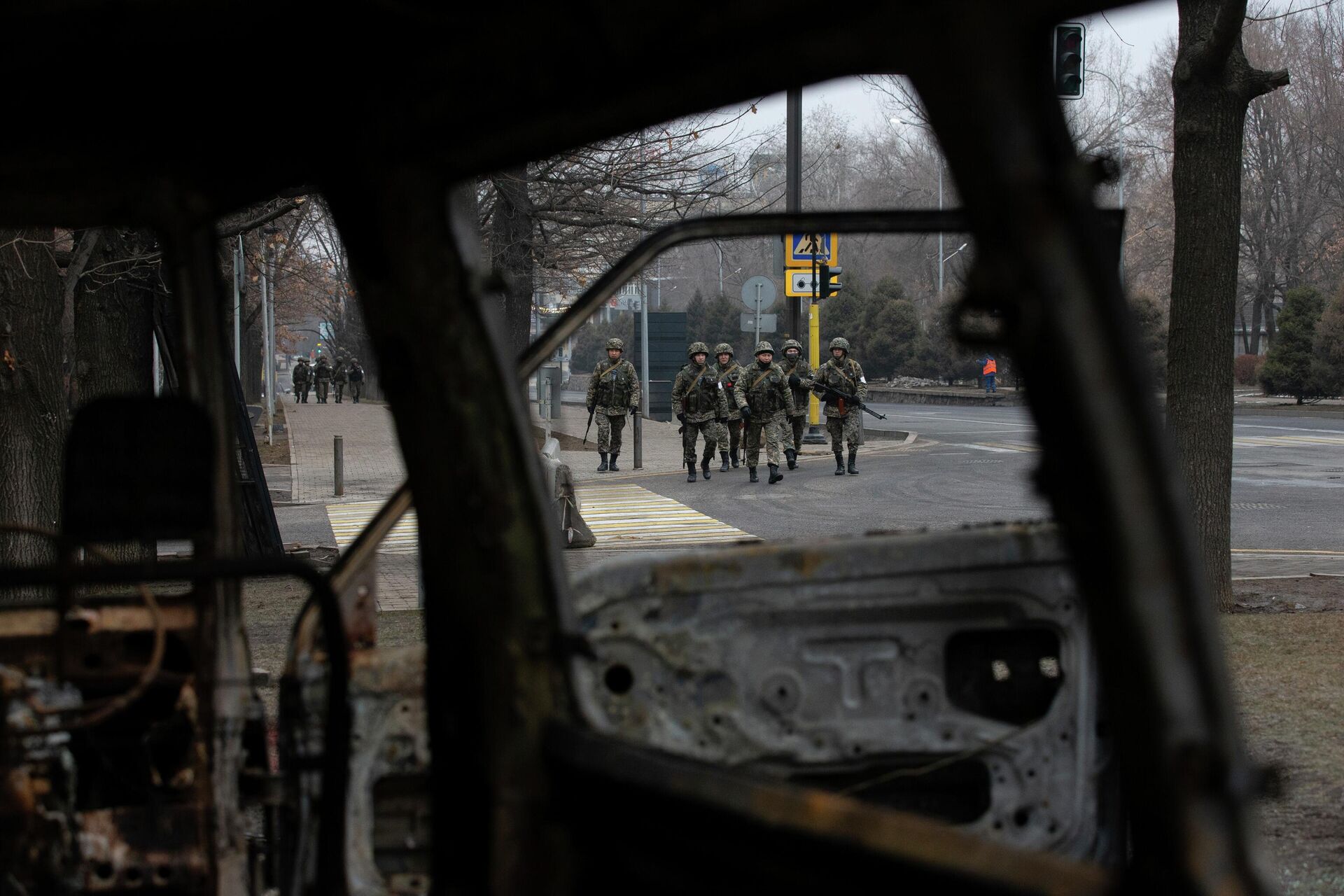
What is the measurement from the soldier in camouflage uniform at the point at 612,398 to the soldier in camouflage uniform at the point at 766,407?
1.74 m

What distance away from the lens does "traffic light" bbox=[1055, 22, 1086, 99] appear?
8664mm

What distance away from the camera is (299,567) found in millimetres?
2289

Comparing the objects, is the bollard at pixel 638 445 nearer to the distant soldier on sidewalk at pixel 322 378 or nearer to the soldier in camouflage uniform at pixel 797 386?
the soldier in camouflage uniform at pixel 797 386

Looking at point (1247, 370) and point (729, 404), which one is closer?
point (729, 404)

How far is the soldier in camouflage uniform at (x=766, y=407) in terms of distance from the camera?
19344 millimetres

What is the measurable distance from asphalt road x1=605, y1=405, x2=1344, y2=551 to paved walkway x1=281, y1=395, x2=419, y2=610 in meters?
3.47

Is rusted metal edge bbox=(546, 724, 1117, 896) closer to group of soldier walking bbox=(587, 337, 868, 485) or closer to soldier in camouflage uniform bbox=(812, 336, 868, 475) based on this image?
group of soldier walking bbox=(587, 337, 868, 485)

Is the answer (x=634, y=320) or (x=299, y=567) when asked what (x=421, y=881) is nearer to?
(x=299, y=567)

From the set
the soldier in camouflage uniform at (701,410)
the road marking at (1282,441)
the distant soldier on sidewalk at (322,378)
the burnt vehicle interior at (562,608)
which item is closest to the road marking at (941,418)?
the road marking at (1282,441)

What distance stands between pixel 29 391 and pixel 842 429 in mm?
13091

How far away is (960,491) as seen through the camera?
650 inches

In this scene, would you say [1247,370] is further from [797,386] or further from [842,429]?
[842,429]

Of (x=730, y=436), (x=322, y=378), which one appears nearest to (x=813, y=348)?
(x=730, y=436)

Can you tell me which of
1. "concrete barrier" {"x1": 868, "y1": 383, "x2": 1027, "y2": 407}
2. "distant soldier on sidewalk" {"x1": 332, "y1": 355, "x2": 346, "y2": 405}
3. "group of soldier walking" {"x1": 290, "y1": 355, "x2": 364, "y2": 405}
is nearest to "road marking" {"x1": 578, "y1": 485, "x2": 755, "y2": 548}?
"concrete barrier" {"x1": 868, "y1": 383, "x2": 1027, "y2": 407}
